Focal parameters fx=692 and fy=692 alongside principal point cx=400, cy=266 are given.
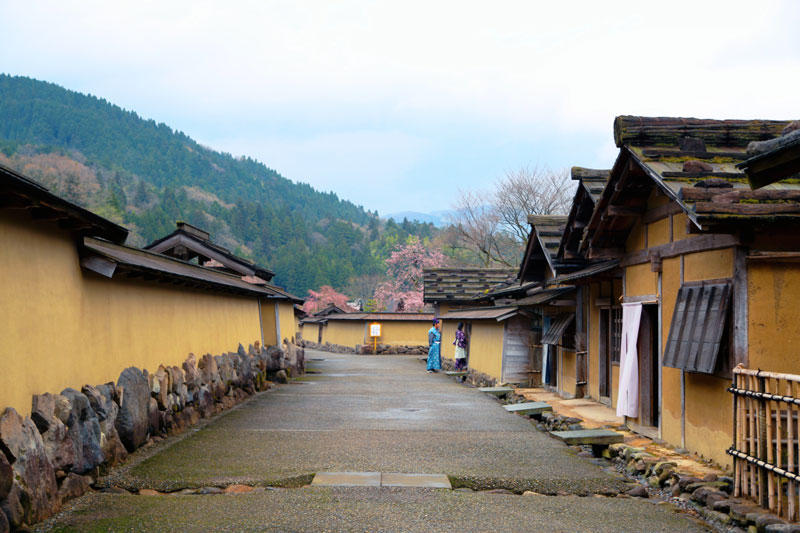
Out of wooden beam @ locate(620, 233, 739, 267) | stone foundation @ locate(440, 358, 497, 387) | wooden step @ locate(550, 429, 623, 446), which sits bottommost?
stone foundation @ locate(440, 358, 497, 387)

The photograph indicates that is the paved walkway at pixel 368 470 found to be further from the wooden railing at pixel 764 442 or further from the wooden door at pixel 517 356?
the wooden door at pixel 517 356

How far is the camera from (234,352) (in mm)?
18609

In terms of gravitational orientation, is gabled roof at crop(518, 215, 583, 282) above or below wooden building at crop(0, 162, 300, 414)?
above

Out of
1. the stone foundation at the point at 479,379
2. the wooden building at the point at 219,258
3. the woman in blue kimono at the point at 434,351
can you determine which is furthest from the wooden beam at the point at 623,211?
the woman in blue kimono at the point at 434,351

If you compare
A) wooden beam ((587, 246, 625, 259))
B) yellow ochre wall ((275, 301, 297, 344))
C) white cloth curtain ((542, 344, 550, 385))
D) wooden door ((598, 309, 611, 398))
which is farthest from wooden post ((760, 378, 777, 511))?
yellow ochre wall ((275, 301, 297, 344))

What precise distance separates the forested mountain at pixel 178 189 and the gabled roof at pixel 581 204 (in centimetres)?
6175

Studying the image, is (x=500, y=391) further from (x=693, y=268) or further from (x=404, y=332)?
(x=404, y=332)

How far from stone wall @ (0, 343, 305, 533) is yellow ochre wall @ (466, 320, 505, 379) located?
1014 cm

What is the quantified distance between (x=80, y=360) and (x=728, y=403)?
26.8 feet

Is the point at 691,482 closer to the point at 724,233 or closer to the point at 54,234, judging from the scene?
the point at 724,233

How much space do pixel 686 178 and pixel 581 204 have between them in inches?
257

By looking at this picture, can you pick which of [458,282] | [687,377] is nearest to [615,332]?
[687,377]

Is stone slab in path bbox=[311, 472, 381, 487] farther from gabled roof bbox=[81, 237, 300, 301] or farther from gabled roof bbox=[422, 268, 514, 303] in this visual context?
gabled roof bbox=[422, 268, 514, 303]

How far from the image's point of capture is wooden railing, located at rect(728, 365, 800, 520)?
6465 millimetres
